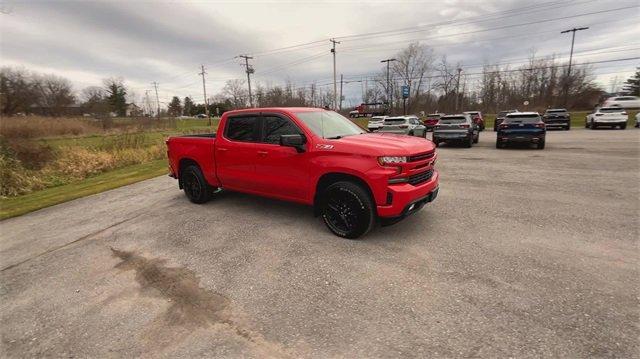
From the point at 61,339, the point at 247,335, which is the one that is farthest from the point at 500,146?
the point at 61,339

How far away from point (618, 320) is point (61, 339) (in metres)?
4.88

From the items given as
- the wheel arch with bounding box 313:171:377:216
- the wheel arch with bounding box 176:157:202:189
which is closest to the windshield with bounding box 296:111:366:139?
the wheel arch with bounding box 313:171:377:216

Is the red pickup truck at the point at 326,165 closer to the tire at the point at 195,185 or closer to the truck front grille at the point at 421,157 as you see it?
the truck front grille at the point at 421,157

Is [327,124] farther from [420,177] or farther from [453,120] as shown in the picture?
[453,120]

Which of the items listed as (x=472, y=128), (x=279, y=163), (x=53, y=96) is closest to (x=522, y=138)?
(x=472, y=128)

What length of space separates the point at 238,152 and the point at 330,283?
3220 mm

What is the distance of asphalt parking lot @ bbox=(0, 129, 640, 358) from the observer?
265 cm

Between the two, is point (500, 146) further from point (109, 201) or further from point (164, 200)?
point (109, 201)

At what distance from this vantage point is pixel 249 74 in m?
62.1

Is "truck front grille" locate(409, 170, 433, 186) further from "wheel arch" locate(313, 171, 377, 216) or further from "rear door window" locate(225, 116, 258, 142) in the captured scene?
"rear door window" locate(225, 116, 258, 142)

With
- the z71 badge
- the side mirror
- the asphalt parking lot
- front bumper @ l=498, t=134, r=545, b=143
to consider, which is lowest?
the asphalt parking lot

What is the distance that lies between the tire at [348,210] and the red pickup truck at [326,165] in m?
0.01

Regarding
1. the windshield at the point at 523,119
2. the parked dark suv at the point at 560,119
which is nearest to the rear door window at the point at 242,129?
the windshield at the point at 523,119

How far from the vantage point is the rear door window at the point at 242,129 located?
5656 mm
